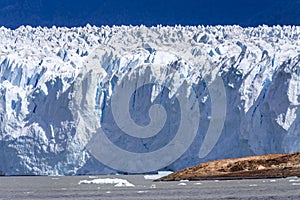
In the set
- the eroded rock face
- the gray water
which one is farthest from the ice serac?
the gray water

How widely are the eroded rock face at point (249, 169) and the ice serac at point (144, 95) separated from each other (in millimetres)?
5654

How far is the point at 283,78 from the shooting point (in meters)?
35.8

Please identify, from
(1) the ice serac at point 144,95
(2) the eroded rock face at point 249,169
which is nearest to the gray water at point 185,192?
(2) the eroded rock face at point 249,169

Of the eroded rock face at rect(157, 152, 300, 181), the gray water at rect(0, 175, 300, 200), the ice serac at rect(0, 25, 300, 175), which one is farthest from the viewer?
the ice serac at rect(0, 25, 300, 175)

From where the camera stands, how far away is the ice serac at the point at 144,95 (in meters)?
36.3

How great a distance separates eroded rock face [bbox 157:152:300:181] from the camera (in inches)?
1086

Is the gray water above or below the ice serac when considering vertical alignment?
below

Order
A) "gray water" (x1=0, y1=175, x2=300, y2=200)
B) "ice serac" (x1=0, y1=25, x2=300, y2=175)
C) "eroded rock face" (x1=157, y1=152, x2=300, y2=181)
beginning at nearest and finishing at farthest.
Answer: "gray water" (x1=0, y1=175, x2=300, y2=200)
"eroded rock face" (x1=157, y1=152, x2=300, y2=181)
"ice serac" (x1=0, y1=25, x2=300, y2=175)

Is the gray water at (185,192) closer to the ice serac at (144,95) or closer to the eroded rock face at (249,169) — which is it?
the eroded rock face at (249,169)

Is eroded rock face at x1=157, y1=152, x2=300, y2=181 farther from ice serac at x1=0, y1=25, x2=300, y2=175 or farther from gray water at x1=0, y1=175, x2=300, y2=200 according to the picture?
ice serac at x1=0, y1=25, x2=300, y2=175

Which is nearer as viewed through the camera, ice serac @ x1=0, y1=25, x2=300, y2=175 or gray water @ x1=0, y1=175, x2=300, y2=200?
gray water @ x1=0, y1=175, x2=300, y2=200

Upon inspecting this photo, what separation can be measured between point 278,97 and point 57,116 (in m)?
15.8

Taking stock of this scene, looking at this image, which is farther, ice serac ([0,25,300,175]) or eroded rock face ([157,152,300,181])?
ice serac ([0,25,300,175])

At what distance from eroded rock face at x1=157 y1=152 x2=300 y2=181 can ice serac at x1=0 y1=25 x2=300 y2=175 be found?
18.6 ft
